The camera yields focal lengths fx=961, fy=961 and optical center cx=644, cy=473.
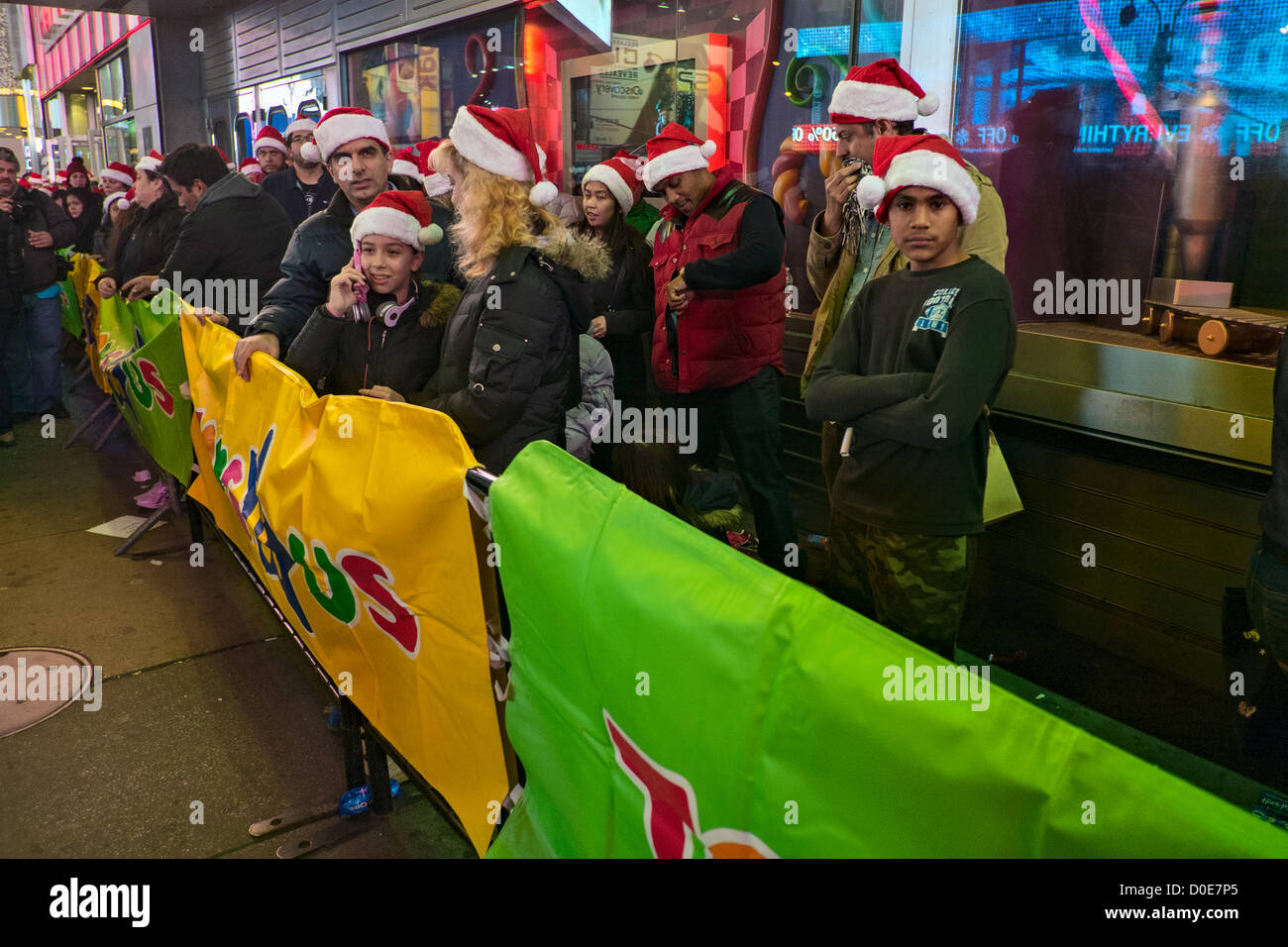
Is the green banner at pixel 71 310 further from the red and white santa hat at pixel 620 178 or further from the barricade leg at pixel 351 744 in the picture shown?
the barricade leg at pixel 351 744

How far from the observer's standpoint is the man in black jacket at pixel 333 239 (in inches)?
162

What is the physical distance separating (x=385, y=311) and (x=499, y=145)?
2.46ft

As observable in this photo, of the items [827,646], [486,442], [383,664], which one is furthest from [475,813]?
[827,646]

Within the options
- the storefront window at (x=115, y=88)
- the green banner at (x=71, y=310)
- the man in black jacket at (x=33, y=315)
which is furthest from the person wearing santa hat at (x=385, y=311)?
the storefront window at (x=115, y=88)

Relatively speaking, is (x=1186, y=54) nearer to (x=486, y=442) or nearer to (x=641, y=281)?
(x=641, y=281)

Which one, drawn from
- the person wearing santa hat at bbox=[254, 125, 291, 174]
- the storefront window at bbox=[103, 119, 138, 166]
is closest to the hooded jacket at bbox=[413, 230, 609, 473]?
the person wearing santa hat at bbox=[254, 125, 291, 174]

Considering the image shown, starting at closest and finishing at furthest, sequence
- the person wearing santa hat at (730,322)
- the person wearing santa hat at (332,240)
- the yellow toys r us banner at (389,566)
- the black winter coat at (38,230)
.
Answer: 1. the yellow toys r us banner at (389,566)
2. the person wearing santa hat at (332,240)
3. the person wearing santa hat at (730,322)
4. the black winter coat at (38,230)

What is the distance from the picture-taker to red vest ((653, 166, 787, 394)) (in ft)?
14.7

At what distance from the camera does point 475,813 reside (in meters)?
2.44

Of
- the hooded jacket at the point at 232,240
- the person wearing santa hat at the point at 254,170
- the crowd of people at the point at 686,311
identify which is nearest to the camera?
the crowd of people at the point at 686,311

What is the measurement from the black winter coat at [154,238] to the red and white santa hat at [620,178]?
339 cm

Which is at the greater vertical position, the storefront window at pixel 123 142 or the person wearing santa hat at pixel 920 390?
the storefront window at pixel 123 142

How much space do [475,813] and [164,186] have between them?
630 centimetres
